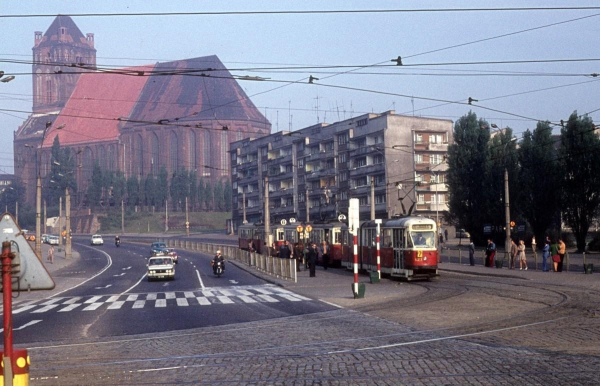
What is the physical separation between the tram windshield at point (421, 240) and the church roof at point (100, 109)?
13675 cm

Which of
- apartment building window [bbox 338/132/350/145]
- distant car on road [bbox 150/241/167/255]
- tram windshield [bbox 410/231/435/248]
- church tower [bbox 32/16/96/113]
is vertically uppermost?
church tower [bbox 32/16/96/113]

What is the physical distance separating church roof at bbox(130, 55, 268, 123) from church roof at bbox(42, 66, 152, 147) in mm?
6193

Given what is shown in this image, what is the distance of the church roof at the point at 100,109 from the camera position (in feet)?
550

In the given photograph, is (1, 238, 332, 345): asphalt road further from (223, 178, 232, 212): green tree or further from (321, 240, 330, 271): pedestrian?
(223, 178, 232, 212): green tree

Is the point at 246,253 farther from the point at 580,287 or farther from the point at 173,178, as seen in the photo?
the point at 173,178

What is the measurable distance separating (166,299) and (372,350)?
54.9 ft

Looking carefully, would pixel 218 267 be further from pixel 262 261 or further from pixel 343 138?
pixel 343 138

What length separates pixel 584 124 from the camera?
60.1m

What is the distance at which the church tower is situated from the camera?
184 m

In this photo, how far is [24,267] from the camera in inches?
281

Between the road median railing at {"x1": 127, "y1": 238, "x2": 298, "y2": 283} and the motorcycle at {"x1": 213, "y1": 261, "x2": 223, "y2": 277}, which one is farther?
the motorcycle at {"x1": 213, "y1": 261, "x2": 223, "y2": 277}

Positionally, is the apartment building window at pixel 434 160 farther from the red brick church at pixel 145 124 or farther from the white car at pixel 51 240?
the red brick church at pixel 145 124

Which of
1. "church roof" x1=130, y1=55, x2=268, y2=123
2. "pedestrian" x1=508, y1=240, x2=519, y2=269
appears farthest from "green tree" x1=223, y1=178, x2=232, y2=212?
"pedestrian" x1=508, y1=240, x2=519, y2=269

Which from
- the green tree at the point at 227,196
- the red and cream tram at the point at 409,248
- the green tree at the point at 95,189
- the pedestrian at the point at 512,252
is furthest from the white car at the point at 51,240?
the red and cream tram at the point at 409,248
